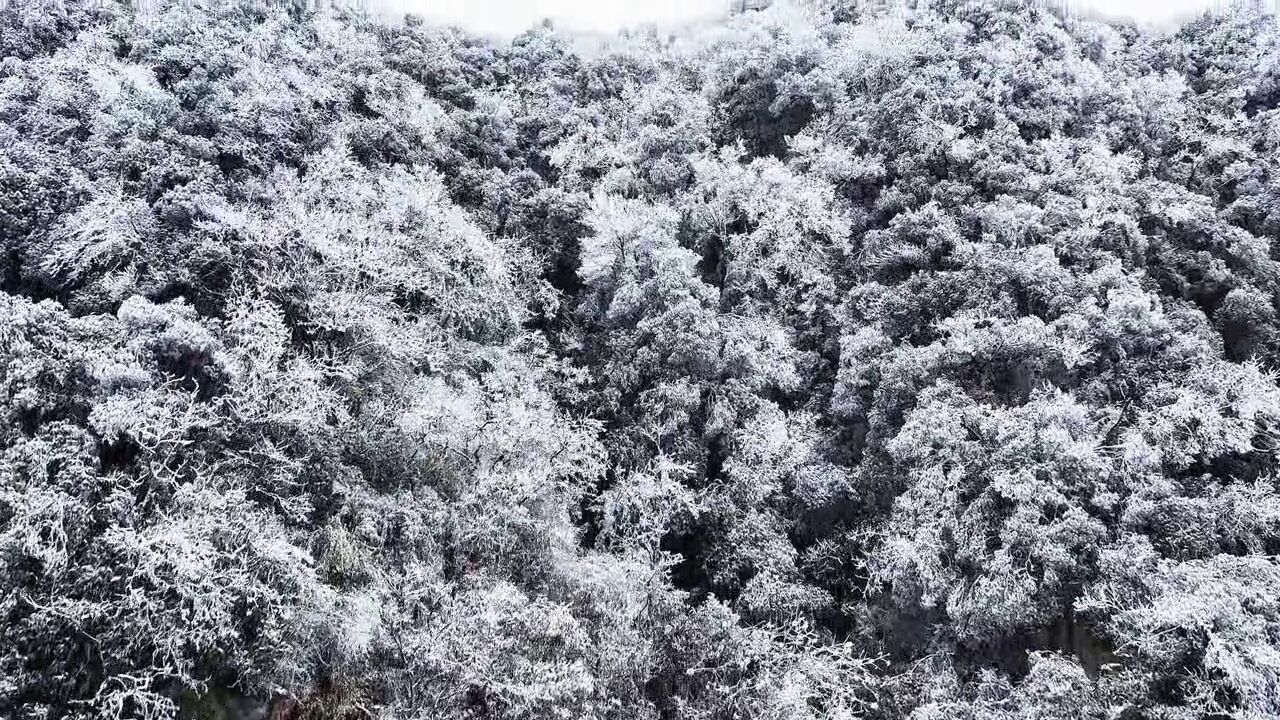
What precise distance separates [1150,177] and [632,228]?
590 inches

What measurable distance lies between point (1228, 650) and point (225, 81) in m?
24.9

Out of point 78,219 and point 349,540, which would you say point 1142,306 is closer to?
point 349,540

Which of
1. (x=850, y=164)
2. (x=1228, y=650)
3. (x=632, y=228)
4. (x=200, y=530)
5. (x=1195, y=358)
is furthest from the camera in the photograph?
(x=850, y=164)

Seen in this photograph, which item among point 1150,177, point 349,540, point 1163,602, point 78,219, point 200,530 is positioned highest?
point 1150,177

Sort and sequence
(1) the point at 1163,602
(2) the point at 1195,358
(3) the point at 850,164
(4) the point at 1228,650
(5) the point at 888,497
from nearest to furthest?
(4) the point at 1228,650
(1) the point at 1163,602
(2) the point at 1195,358
(5) the point at 888,497
(3) the point at 850,164

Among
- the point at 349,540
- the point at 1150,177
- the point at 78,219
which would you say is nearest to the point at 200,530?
the point at 349,540

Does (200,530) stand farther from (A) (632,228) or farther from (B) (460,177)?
(B) (460,177)

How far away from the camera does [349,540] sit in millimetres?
16922

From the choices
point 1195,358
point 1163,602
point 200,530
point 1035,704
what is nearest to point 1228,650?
point 1163,602

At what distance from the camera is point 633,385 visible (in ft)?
80.8

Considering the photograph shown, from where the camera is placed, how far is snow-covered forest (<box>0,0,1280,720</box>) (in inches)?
577

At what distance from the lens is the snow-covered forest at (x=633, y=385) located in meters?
14.7

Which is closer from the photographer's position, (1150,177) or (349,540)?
(349,540)

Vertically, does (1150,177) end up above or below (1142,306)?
above
